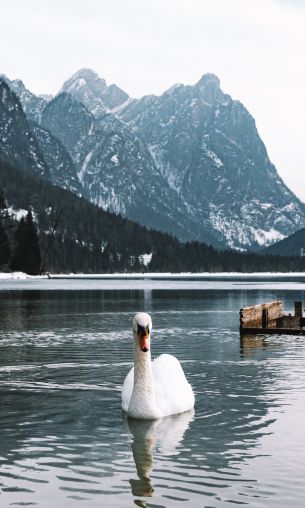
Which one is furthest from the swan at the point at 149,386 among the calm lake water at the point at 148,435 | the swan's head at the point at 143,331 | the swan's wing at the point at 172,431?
the calm lake water at the point at 148,435

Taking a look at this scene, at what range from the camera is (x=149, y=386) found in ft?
68.0

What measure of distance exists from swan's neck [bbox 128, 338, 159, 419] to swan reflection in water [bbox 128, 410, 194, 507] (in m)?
0.41

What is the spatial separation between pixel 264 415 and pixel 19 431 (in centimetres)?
730

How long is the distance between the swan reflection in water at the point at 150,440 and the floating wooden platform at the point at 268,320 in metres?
31.8

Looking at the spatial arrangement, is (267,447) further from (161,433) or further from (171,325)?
(171,325)

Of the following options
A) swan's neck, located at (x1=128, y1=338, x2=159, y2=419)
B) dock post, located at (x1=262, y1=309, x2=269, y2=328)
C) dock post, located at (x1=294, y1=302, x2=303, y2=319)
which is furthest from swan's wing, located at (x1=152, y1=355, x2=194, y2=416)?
dock post, located at (x1=294, y1=302, x2=303, y2=319)

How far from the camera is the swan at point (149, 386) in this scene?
20.8 metres

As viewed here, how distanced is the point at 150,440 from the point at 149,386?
1469mm

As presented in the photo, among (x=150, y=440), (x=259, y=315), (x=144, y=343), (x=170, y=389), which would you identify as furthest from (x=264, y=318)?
(x=150, y=440)

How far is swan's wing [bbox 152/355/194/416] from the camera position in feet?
72.2

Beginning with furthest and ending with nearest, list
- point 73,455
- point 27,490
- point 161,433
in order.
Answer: point 161,433, point 73,455, point 27,490

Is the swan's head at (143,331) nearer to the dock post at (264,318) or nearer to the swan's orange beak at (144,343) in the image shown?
the swan's orange beak at (144,343)

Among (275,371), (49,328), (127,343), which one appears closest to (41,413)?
(275,371)

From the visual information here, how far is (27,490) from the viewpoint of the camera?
15734mm
